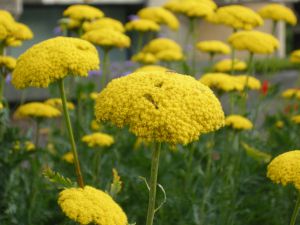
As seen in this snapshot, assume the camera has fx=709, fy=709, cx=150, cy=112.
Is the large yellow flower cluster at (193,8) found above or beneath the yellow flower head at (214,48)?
above

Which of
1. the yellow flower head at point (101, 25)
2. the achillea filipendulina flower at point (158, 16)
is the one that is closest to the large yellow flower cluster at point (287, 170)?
the yellow flower head at point (101, 25)

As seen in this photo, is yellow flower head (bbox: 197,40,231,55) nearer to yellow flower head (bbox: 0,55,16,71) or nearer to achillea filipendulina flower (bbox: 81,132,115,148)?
achillea filipendulina flower (bbox: 81,132,115,148)

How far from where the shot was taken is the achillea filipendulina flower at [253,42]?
12.8 ft

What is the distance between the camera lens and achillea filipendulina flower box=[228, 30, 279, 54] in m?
3.89

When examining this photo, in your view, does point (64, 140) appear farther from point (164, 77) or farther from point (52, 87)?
point (164, 77)

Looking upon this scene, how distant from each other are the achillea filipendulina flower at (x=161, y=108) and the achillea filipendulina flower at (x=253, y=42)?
5.98 feet

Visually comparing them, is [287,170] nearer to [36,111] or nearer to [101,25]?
[36,111]

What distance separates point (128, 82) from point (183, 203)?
59.2 inches

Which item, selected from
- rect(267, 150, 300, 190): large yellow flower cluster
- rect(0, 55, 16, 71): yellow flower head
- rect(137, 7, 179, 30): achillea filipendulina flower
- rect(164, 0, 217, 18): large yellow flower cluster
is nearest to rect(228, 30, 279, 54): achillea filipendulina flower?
rect(164, 0, 217, 18): large yellow flower cluster

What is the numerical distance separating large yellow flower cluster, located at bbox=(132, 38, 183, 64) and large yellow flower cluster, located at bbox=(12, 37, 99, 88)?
227 cm

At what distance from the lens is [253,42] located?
154 inches

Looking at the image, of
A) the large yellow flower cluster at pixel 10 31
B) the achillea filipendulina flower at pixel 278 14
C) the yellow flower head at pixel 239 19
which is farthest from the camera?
the achillea filipendulina flower at pixel 278 14

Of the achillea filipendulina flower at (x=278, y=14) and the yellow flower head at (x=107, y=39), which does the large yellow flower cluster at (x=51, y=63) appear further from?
the achillea filipendulina flower at (x=278, y=14)

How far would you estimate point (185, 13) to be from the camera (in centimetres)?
465
